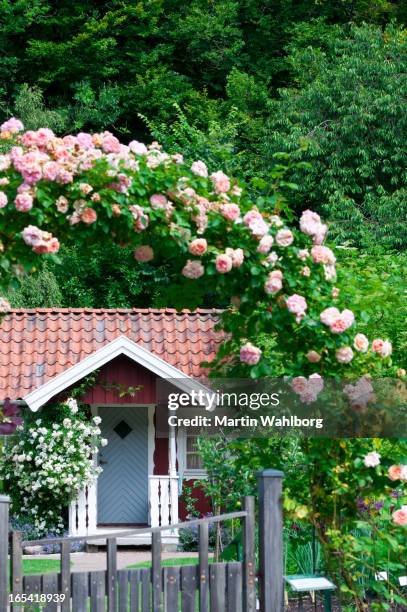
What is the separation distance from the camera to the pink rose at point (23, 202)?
557 centimetres

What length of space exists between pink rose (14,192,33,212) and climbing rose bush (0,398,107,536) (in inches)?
356

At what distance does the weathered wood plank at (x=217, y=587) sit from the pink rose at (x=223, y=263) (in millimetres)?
1684

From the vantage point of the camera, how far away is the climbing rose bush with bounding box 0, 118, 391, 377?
18.8ft

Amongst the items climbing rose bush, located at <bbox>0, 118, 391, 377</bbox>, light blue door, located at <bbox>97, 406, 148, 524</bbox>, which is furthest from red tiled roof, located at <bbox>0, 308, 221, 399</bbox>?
climbing rose bush, located at <bbox>0, 118, 391, 377</bbox>

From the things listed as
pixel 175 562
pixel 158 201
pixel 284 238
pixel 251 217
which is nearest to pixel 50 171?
pixel 158 201

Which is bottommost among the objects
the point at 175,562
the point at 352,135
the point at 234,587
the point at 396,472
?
the point at 175,562

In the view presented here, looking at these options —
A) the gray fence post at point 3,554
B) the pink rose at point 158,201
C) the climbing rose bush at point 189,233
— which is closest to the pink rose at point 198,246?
the climbing rose bush at point 189,233

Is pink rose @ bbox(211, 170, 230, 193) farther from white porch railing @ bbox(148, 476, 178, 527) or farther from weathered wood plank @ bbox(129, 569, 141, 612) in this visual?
white porch railing @ bbox(148, 476, 178, 527)

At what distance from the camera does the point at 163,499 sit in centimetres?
1463

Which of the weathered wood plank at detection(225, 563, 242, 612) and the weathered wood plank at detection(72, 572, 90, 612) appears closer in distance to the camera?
the weathered wood plank at detection(72, 572, 90, 612)

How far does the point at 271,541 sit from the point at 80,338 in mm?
9949

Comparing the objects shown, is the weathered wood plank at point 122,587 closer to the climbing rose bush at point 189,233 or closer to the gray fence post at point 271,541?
the gray fence post at point 271,541

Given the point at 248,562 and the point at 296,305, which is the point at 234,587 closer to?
the point at 248,562

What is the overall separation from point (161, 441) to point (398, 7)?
51.9 feet
